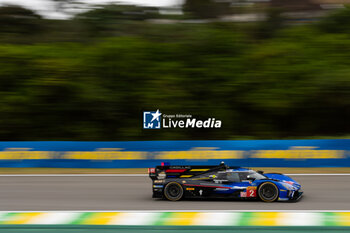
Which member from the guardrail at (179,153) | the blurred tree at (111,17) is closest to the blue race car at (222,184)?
the guardrail at (179,153)

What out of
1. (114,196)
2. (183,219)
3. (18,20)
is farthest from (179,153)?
(18,20)

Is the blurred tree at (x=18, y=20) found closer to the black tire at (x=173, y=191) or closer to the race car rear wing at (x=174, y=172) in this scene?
the race car rear wing at (x=174, y=172)

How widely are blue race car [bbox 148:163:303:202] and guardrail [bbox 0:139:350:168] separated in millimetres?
5215

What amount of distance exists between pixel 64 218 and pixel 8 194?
3.97 m

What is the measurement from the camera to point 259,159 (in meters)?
14.9

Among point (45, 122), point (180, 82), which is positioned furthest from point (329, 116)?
point (45, 122)

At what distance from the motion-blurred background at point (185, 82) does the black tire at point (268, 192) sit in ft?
39.9

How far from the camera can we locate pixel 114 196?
1067 centimetres

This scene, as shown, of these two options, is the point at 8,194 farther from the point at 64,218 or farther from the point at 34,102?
the point at 34,102

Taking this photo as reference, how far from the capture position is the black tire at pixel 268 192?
9141 mm

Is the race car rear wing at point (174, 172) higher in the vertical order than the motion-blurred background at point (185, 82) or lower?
lower

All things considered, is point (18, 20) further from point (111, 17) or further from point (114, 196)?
point (114, 196)

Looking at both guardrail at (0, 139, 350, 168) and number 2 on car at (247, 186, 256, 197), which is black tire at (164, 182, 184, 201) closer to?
number 2 on car at (247, 186, 256, 197)

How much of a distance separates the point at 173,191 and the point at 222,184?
1075 mm
